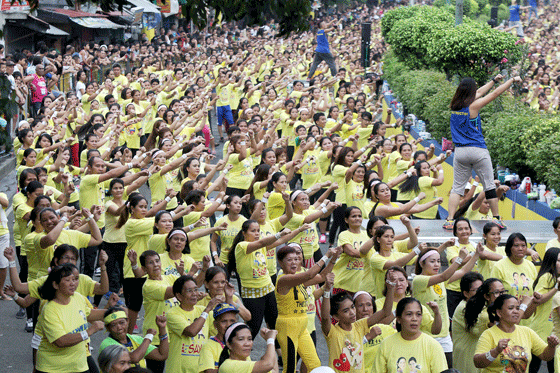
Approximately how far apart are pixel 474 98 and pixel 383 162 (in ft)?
14.0

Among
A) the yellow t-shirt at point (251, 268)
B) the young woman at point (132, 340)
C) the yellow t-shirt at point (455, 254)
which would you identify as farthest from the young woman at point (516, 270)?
the young woman at point (132, 340)

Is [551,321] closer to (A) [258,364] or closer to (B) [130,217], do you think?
(A) [258,364]

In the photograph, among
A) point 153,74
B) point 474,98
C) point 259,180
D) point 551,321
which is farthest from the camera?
point 153,74

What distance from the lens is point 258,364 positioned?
5.57 m

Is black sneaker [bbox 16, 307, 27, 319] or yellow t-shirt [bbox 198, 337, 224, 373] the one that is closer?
yellow t-shirt [bbox 198, 337, 224, 373]

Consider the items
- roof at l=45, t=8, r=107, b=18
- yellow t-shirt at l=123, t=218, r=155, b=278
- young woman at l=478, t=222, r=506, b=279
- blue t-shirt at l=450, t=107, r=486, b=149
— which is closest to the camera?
young woman at l=478, t=222, r=506, b=279

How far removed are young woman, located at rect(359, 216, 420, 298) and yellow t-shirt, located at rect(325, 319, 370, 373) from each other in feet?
3.47

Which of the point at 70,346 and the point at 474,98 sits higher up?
the point at 474,98

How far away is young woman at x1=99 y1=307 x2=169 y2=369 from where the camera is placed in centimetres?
615

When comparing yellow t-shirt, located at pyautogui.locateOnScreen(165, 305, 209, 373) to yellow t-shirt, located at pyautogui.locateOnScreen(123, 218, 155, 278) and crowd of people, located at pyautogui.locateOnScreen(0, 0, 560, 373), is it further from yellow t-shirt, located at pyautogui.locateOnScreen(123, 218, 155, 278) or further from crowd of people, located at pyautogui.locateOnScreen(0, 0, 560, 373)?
yellow t-shirt, located at pyautogui.locateOnScreen(123, 218, 155, 278)

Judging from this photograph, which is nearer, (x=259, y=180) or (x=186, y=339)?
(x=186, y=339)

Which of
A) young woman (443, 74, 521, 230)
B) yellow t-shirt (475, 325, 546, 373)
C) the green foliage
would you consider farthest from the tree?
the green foliage

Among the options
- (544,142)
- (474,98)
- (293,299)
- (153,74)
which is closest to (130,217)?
(293,299)

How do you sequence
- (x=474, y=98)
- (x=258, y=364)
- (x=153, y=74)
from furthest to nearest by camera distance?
(x=153, y=74)
(x=474, y=98)
(x=258, y=364)
